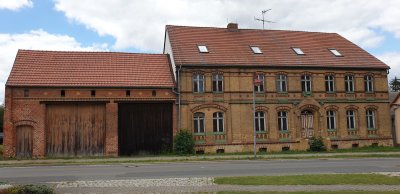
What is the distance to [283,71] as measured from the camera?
30750mm

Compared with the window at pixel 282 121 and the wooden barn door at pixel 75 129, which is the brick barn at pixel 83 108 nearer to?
the wooden barn door at pixel 75 129

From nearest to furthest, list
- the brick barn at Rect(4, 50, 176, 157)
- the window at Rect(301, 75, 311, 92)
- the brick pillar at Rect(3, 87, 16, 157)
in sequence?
1. the brick pillar at Rect(3, 87, 16, 157)
2. the brick barn at Rect(4, 50, 176, 157)
3. the window at Rect(301, 75, 311, 92)

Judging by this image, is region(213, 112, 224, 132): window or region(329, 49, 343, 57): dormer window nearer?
region(213, 112, 224, 132): window

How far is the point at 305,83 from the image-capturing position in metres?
31.1

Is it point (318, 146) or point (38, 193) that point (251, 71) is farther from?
point (38, 193)

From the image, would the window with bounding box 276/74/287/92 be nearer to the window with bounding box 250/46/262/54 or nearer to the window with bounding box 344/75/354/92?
the window with bounding box 250/46/262/54

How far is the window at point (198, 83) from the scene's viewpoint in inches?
1142

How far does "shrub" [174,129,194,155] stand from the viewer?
1067 inches

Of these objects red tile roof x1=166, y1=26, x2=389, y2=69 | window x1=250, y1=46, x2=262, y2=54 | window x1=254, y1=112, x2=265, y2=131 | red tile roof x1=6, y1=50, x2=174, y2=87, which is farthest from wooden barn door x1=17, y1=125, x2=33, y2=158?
window x1=250, y1=46, x2=262, y2=54

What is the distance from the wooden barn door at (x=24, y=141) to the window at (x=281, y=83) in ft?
57.8

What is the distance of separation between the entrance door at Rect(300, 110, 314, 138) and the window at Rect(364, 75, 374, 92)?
5.43m

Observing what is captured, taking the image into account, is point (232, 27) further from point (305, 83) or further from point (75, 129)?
point (75, 129)

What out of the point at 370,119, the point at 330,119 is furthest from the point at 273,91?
the point at 370,119

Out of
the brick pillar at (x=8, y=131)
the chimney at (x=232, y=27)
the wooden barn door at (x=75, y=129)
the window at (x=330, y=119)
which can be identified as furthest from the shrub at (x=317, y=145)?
the brick pillar at (x=8, y=131)
